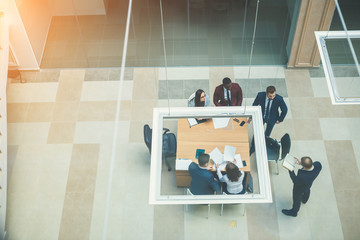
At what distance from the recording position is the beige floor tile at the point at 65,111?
6.78 m

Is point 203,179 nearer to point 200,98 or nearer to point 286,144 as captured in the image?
point 200,98

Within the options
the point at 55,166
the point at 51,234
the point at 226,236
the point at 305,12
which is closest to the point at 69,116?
the point at 55,166

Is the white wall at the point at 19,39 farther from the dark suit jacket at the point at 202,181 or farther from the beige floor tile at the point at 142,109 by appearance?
the dark suit jacket at the point at 202,181

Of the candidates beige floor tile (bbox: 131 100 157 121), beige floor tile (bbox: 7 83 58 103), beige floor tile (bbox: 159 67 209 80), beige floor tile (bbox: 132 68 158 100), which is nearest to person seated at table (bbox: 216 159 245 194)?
beige floor tile (bbox: 131 100 157 121)

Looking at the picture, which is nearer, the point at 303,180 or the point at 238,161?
the point at 303,180

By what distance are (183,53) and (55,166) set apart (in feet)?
11.3

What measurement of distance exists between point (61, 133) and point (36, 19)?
2.39 meters

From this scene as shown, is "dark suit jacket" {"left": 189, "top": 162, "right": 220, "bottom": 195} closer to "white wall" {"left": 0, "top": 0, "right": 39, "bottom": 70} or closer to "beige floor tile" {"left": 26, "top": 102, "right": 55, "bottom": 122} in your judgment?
"beige floor tile" {"left": 26, "top": 102, "right": 55, "bottom": 122}

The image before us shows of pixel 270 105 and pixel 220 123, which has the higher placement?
pixel 270 105

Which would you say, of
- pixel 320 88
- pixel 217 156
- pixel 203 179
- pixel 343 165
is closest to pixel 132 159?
pixel 217 156

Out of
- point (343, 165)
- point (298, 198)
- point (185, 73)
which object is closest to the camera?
point (298, 198)

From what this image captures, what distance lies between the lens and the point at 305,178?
15.3 ft

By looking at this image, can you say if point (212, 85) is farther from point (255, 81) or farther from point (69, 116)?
point (69, 116)

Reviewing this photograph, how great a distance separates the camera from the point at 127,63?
24.7 ft
